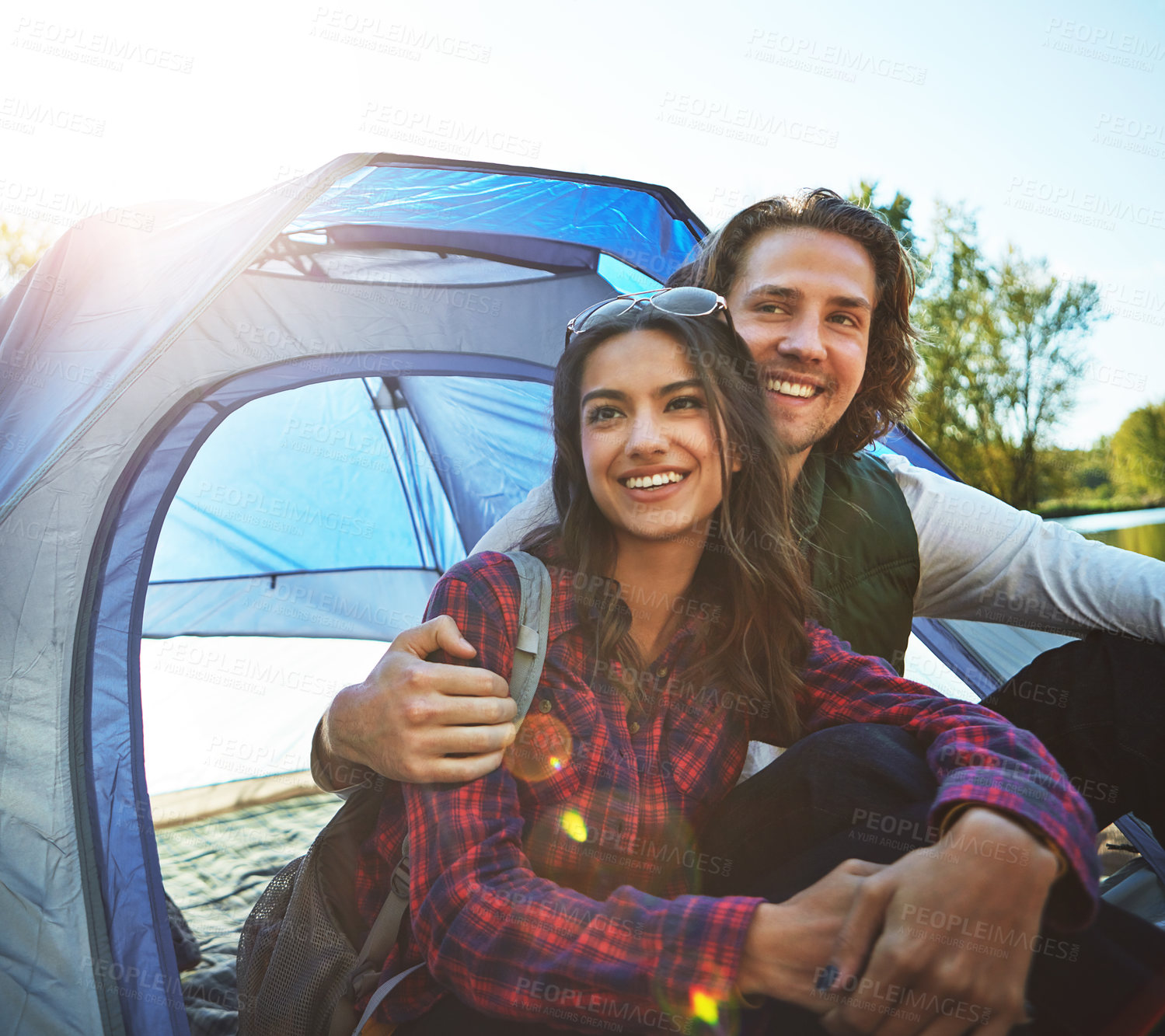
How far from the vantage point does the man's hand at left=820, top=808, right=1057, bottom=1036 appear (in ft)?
2.56

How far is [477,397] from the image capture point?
303 cm

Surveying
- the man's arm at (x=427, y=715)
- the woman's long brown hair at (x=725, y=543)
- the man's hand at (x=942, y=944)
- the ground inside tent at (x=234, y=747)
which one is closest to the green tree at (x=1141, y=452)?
the ground inside tent at (x=234, y=747)

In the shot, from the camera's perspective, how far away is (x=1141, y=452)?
18375 millimetres

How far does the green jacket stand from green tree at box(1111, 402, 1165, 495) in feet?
64.6

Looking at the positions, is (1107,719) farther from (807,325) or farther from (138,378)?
(138,378)

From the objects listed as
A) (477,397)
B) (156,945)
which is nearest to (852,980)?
(156,945)

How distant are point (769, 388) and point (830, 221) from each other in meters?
0.41

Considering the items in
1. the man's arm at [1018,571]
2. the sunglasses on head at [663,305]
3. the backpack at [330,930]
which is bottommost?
the backpack at [330,930]

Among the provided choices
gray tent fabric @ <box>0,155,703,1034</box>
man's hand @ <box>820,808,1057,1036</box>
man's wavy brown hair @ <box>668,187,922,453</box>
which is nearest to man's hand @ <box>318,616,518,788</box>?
man's hand @ <box>820,808,1057,1036</box>

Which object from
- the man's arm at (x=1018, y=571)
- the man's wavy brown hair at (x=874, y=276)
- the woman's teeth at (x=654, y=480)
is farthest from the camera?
the man's wavy brown hair at (x=874, y=276)

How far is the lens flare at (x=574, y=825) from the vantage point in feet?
3.62

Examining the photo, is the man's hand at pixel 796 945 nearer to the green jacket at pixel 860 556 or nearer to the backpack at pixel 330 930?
the backpack at pixel 330 930

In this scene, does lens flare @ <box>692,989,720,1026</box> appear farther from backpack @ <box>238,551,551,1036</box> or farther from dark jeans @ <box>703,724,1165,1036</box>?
backpack @ <box>238,551,551,1036</box>

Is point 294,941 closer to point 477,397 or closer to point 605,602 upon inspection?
point 605,602
